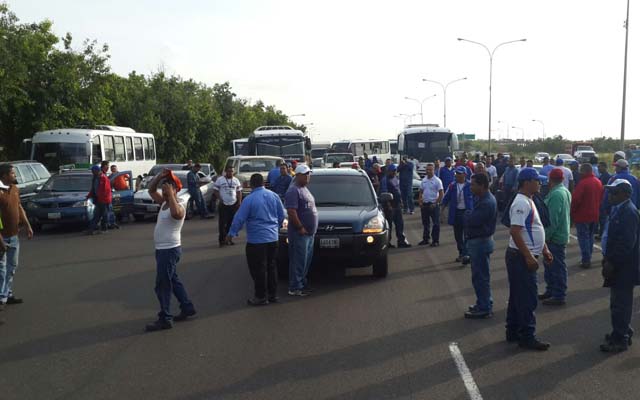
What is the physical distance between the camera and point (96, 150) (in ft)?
87.6

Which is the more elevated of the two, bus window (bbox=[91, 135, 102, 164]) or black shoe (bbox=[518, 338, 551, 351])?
bus window (bbox=[91, 135, 102, 164])

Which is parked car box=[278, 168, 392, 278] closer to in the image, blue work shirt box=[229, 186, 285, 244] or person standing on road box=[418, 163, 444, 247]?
blue work shirt box=[229, 186, 285, 244]

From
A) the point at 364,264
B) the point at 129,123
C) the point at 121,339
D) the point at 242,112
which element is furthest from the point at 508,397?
the point at 242,112

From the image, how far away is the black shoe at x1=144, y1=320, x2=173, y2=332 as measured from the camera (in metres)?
8.09

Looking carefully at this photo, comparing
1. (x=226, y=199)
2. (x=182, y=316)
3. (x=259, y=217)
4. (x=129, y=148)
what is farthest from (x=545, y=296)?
(x=129, y=148)

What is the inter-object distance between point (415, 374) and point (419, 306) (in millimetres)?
2873

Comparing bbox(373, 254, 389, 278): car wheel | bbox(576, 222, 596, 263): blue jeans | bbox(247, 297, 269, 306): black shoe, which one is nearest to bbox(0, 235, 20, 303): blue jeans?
bbox(247, 297, 269, 306): black shoe

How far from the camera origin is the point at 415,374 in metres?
6.30

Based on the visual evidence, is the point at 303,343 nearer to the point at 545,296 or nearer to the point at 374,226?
the point at 374,226

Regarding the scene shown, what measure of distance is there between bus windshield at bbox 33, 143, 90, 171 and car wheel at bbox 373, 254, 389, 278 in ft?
57.9

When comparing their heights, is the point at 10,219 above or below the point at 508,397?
above

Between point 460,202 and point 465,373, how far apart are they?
21.3 feet

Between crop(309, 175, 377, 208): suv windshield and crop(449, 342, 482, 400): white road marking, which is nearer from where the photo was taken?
crop(449, 342, 482, 400): white road marking

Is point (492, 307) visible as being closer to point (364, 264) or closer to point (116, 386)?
point (364, 264)
